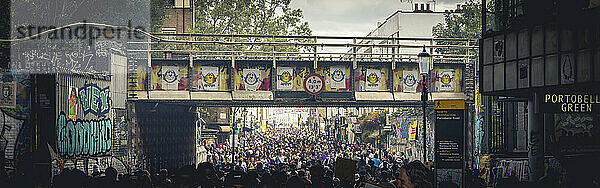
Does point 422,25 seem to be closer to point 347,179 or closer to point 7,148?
point 7,148

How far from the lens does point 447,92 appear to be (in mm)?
37875

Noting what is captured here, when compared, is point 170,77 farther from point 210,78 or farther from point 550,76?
point 550,76

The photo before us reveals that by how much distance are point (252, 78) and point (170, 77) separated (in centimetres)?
383

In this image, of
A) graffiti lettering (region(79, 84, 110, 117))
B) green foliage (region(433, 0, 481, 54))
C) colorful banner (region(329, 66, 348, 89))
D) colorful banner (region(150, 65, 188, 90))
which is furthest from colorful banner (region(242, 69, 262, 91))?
green foliage (region(433, 0, 481, 54))

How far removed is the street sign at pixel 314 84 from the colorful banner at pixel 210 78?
421cm

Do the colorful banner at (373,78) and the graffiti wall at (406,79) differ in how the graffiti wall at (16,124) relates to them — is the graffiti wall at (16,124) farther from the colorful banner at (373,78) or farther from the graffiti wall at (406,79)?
the graffiti wall at (406,79)

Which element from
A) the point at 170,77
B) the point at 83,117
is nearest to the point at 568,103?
the point at 83,117

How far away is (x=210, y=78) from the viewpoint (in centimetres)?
3656

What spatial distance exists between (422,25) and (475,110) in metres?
57.5

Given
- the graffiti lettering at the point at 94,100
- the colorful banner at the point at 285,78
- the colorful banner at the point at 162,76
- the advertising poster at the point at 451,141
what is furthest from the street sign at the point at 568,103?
the colorful banner at the point at 162,76

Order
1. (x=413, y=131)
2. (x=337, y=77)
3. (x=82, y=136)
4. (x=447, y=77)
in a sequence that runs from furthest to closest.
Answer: (x=413, y=131)
(x=447, y=77)
(x=337, y=77)
(x=82, y=136)

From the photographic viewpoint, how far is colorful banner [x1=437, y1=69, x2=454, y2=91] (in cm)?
3762

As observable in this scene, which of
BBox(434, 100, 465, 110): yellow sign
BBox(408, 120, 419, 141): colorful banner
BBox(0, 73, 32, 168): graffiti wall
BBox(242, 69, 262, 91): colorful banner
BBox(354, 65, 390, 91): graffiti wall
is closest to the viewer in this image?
BBox(434, 100, 465, 110): yellow sign

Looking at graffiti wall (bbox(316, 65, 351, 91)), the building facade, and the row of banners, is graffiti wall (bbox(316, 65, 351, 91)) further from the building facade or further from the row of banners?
the building facade
